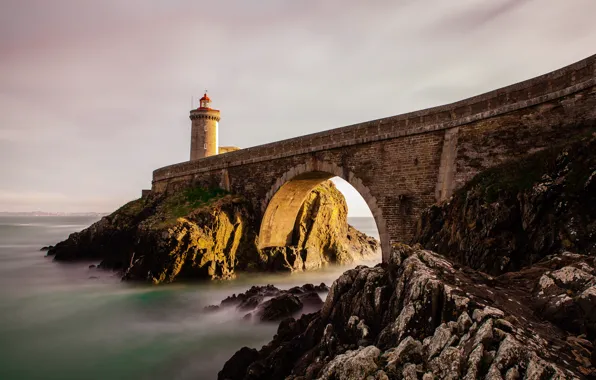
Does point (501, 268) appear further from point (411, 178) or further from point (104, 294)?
point (104, 294)

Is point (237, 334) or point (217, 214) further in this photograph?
point (217, 214)

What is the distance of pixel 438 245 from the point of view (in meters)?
11.9

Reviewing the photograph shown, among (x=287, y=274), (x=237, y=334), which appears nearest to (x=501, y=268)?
(x=237, y=334)

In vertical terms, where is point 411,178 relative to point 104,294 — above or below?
above

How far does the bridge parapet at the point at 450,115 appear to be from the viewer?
10.9 metres

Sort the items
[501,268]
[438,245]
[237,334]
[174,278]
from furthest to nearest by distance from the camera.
Result: [174,278]
[237,334]
[438,245]
[501,268]

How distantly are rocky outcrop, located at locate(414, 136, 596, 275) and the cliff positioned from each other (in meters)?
14.3

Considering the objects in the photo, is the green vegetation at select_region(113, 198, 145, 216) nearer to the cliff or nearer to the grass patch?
the cliff

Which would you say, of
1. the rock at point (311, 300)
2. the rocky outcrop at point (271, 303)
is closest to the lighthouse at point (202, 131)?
the rocky outcrop at point (271, 303)

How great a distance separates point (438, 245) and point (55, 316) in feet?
55.2

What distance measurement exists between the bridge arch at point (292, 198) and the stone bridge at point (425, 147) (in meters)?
0.07

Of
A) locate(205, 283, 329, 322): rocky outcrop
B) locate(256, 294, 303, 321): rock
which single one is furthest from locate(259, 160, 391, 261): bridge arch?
locate(256, 294, 303, 321): rock

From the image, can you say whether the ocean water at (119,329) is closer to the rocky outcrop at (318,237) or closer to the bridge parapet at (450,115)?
the rocky outcrop at (318,237)

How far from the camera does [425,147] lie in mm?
15133
